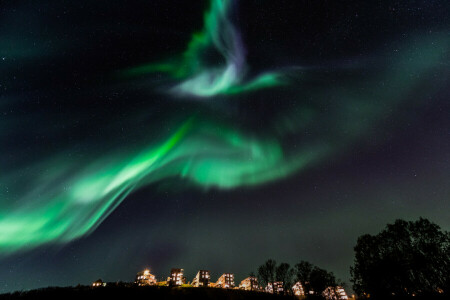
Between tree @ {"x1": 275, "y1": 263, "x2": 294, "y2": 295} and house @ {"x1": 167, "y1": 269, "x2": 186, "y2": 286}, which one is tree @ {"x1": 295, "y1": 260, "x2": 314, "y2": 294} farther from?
house @ {"x1": 167, "y1": 269, "x2": 186, "y2": 286}

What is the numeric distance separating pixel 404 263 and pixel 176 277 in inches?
2086

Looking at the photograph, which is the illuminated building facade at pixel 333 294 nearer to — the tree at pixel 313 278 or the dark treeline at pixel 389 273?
the tree at pixel 313 278

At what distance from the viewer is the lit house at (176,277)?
58.5 metres

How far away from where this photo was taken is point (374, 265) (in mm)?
43969

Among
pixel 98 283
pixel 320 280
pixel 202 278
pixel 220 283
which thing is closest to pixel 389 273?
pixel 320 280

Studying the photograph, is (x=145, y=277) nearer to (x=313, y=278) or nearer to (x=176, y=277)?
(x=176, y=277)

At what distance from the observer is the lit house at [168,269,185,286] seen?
5849 centimetres

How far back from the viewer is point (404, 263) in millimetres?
41094

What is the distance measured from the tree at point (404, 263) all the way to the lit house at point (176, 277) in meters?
43.5

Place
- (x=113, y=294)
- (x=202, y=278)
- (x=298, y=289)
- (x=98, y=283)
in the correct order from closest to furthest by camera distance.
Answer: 1. (x=113, y=294)
2. (x=98, y=283)
3. (x=202, y=278)
4. (x=298, y=289)

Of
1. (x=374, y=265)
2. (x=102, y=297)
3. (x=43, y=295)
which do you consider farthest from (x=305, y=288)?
(x=43, y=295)

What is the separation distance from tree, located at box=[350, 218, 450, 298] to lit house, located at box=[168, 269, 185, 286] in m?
43.5

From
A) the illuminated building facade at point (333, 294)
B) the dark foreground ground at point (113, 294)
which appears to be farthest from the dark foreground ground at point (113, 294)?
the illuminated building facade at point (333, 294)

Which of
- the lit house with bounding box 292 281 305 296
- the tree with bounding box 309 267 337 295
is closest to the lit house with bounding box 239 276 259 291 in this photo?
the lit house with bounding box 292 281 305 296
